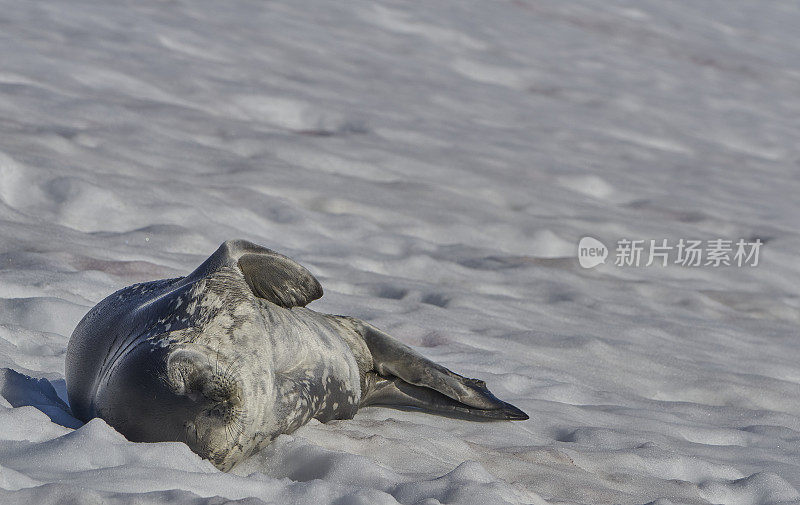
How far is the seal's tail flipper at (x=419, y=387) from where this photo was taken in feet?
10.6

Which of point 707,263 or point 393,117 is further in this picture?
point 393,117

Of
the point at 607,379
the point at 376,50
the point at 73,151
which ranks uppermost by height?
the point at 376,50

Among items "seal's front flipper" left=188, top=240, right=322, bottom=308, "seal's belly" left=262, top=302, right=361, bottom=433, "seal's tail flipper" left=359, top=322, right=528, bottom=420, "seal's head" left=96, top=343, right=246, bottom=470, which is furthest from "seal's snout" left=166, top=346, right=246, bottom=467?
"seal's tail flipper" left=359, top=322, right=528, bottom=420

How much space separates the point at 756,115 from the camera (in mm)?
10375

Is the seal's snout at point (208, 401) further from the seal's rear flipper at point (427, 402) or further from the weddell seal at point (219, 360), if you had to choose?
the seal's rear flipper at point (427, 402)

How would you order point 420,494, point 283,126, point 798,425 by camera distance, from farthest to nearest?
point 283,126, point 798,425, point 420,494

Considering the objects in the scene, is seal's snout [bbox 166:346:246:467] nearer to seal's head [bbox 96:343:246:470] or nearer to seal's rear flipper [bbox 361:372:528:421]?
seal's head [bbox 96:343:246:470]

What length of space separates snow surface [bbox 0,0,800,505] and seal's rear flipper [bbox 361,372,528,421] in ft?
0.23

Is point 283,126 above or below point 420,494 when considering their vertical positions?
above

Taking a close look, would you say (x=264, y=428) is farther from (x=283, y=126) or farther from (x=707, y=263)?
(x=283, y=126)

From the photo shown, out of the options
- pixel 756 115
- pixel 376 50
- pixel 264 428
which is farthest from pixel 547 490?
pixel 756 115

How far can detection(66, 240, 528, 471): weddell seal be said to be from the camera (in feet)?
7.43

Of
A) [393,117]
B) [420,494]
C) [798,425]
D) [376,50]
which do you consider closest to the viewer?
[420,494]

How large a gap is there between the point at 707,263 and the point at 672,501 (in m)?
3.53
